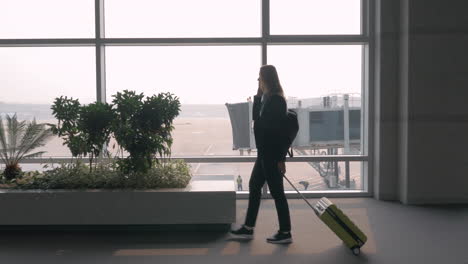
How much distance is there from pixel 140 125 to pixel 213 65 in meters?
2.55

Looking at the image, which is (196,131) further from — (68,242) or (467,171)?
(467,171)

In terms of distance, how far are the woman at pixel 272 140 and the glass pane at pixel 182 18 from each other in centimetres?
286

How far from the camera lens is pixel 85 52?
26.3 feet

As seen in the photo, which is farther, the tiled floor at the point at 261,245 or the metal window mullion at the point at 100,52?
the metal window mullion at the point at 100,52

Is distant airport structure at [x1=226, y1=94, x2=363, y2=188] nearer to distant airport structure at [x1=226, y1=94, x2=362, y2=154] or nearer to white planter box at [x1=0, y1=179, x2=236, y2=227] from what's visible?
distant airport structure at [x1=226, y1=94, x2=362, y2=154]

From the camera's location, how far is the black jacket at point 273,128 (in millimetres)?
5160

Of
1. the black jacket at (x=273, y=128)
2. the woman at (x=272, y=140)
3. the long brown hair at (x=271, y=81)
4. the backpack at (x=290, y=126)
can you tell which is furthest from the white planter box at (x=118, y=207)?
the long brown hair at (x=271, y=81)

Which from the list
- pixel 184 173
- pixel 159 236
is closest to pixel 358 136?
pixel 184 173

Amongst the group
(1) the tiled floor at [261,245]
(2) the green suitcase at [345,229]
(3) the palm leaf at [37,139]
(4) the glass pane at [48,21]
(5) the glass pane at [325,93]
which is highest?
(4) the glass pane at [48,21]

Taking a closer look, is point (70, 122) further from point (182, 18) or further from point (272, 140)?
point (182, 18)

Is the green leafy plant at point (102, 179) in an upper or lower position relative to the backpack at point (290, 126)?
lower

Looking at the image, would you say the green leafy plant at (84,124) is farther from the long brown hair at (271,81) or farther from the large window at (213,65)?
the long brown hair at (271,81)

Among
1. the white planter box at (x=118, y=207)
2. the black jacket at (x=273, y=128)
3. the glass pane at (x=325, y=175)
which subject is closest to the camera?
the black jacket at (x=273, y=128)

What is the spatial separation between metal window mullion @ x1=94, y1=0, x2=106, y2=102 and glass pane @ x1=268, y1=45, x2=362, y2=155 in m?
2.88
